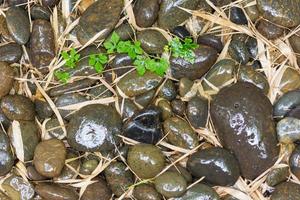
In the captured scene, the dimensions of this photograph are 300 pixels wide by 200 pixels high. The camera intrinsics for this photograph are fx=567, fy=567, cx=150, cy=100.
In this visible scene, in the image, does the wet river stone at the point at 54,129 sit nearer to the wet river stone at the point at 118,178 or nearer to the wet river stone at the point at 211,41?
the wet river stone at the point at 118,178

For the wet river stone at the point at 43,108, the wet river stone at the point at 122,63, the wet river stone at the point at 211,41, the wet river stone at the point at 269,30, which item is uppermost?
the wet river stone at the point at 269,30

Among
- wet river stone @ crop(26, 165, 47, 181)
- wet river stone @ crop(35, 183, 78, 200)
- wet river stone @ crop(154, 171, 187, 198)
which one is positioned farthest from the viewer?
wet river stone @ crop(26, 165, 47, 181)

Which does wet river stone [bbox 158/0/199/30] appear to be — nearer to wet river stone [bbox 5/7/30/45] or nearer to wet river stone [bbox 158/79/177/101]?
wet river stone [bbox 158/79/177/101]

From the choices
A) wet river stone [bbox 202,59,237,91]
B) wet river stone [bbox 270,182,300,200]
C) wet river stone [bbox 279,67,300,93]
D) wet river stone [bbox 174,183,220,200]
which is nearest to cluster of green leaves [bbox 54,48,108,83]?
wet river stone [bbox 202,59,237,91]

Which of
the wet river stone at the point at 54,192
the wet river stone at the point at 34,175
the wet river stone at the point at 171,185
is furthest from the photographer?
the wet river stone at the point at 34,175

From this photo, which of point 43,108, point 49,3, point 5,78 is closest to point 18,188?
point 43,108

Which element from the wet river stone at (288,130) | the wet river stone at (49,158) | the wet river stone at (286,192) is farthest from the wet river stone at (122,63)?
the wet river stone at (286,192)

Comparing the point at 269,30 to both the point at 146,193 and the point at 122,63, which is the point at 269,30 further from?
the point at 146,193
